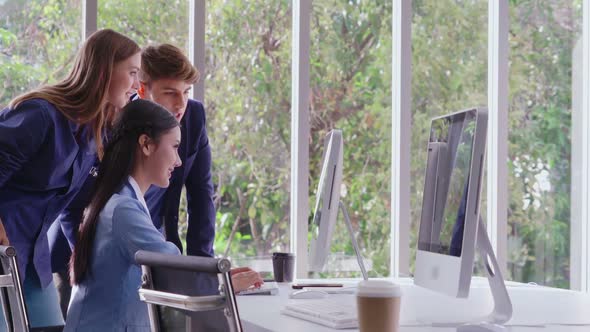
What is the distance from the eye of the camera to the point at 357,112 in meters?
3.94

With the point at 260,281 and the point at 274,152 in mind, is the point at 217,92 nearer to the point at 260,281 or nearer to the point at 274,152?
the point at 274,152

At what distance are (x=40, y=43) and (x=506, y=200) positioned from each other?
7.74ft

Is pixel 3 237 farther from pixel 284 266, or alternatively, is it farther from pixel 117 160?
pixel 284 266

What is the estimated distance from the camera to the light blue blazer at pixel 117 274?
1808mm

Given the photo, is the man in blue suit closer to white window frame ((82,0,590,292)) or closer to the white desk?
white window frame ((82,0,590,292))

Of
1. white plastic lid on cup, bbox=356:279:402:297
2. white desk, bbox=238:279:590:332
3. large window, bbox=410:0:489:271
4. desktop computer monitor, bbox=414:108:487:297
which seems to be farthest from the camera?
large window, bbox=410:0:489:271

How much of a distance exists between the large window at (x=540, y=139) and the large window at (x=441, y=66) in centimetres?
19

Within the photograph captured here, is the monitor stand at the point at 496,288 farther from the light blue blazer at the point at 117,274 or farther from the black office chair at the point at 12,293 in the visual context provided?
the black office chair at the point at 12,293

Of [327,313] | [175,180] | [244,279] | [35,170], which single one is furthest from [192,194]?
[327,313]

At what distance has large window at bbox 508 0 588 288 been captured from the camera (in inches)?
167

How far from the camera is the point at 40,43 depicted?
338cm

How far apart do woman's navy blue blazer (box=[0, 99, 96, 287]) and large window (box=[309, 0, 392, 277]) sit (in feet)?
5.15

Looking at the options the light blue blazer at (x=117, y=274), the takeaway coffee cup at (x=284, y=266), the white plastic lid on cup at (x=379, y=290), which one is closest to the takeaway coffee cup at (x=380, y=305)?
the white plastic lid on cup at (x=379, y=290)

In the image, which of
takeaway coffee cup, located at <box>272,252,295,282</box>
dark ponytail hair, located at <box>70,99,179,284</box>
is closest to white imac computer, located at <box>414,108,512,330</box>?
dark ponytail hair, located at <box>70,99,179,284</box>
